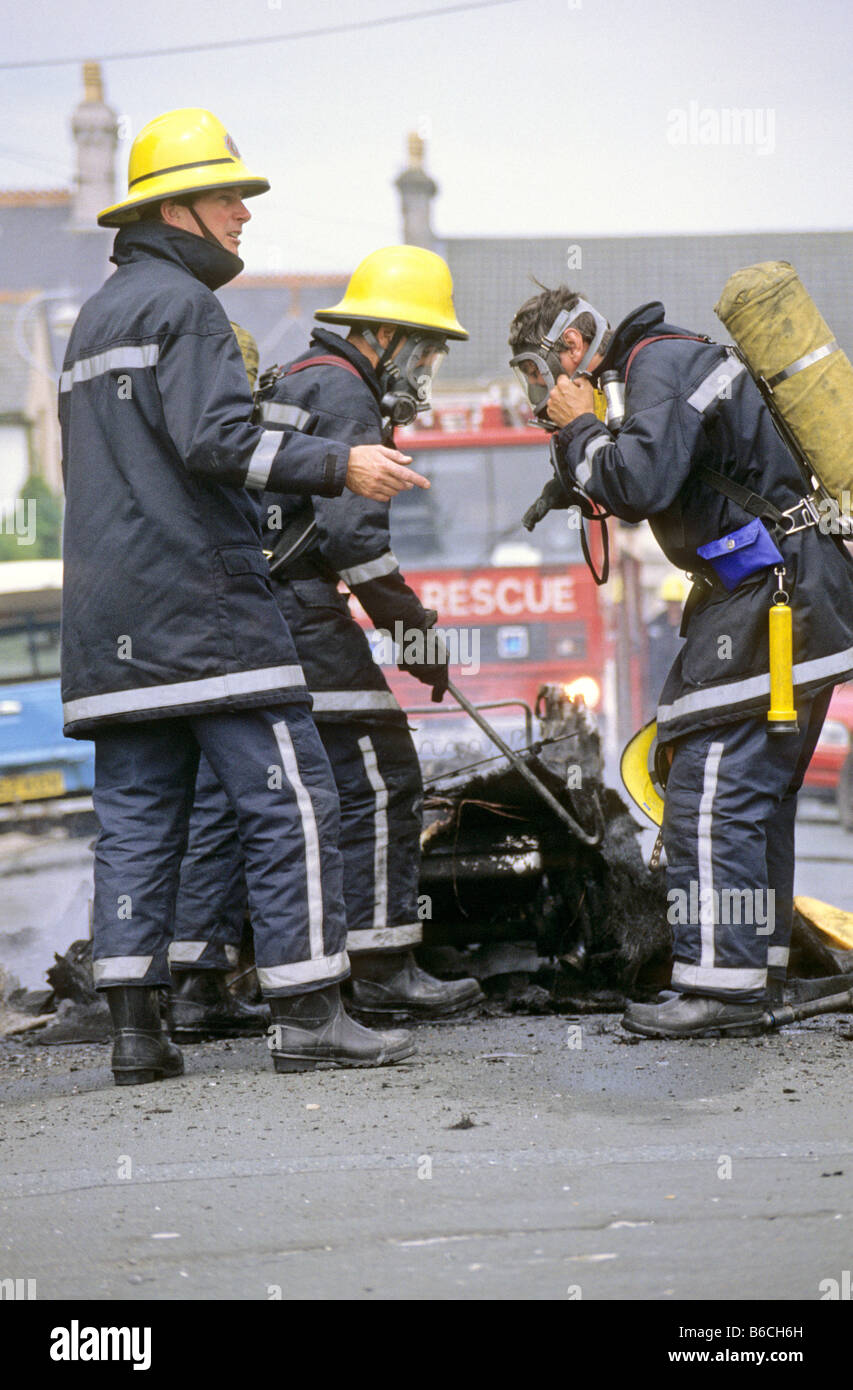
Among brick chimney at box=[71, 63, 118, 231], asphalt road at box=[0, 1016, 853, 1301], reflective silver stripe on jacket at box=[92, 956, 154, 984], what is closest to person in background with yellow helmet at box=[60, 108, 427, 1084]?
reflective silver stripe on jacket at box=[92, 956, 154, 984]

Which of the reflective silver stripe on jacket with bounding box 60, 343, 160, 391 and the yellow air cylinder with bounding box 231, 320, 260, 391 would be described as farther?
the yellow air cylinder with bounding box 231, 320, 260, 391

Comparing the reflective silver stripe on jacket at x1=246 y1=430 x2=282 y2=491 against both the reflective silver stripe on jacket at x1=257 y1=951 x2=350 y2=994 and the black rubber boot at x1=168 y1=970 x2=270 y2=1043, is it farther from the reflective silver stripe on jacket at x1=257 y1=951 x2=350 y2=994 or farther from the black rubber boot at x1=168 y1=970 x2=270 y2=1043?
the black rubber boot at x1=168 y1=970 x2=270 y2=1043

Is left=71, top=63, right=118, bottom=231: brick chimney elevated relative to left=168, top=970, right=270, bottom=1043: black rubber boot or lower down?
elevated

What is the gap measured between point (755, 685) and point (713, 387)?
712 millimetres

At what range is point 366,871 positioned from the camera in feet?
14.1

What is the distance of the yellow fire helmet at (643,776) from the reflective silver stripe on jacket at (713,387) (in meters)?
0.92

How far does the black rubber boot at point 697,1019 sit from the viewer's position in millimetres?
3830

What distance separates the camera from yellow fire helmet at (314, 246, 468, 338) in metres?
4.48

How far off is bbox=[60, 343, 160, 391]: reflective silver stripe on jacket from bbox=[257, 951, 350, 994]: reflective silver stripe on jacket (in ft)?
4.41

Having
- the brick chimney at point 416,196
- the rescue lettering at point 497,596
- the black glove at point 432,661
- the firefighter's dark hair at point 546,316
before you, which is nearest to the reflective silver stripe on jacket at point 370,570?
the black glove at point 432,661

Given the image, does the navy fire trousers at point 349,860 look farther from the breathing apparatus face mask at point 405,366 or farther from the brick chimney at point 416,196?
the brick chimney at point 416,196

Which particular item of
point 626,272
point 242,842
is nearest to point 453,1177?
point 242,842
